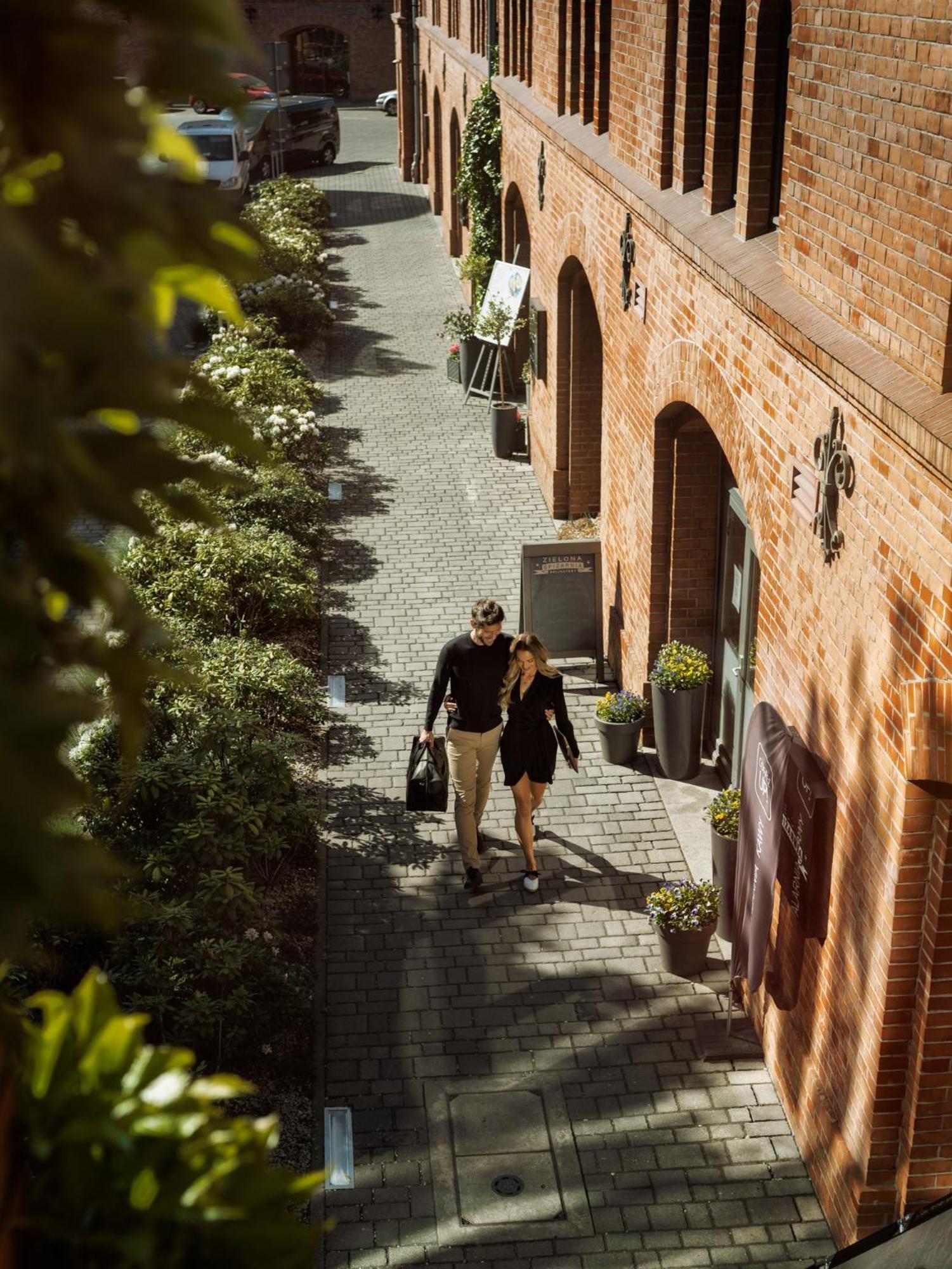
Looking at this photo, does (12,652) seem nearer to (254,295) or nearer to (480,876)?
(480,876)

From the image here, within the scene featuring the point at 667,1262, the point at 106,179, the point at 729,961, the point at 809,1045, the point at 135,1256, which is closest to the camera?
the point at 106,179

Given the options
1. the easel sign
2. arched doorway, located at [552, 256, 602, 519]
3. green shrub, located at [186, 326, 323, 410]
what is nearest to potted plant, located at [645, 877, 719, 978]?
arched doorway, located at [552, 256, 602, 519]

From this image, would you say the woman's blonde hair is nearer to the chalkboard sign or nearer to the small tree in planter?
the chalkboard sign

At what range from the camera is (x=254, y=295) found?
2122cm

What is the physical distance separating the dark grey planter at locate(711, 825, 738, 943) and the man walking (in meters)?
1.43

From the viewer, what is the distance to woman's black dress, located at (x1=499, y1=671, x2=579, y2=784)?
8289 mm

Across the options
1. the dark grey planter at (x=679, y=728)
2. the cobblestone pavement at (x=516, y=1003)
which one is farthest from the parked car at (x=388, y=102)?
the dark grey planter at (x=679, y=728)

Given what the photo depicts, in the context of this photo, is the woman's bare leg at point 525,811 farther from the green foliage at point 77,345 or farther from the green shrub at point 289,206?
the green shrub at point 289,206

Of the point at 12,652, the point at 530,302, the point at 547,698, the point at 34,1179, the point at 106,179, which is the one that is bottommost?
the point at 547,698

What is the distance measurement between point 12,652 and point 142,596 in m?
10.0

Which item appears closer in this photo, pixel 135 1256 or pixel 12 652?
pixel 12 652

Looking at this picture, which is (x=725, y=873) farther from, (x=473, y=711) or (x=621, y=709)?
(x=621, y=709)

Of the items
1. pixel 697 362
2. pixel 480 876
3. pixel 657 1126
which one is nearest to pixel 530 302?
pixel 697 362

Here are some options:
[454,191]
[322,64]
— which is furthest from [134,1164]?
[322,64]
